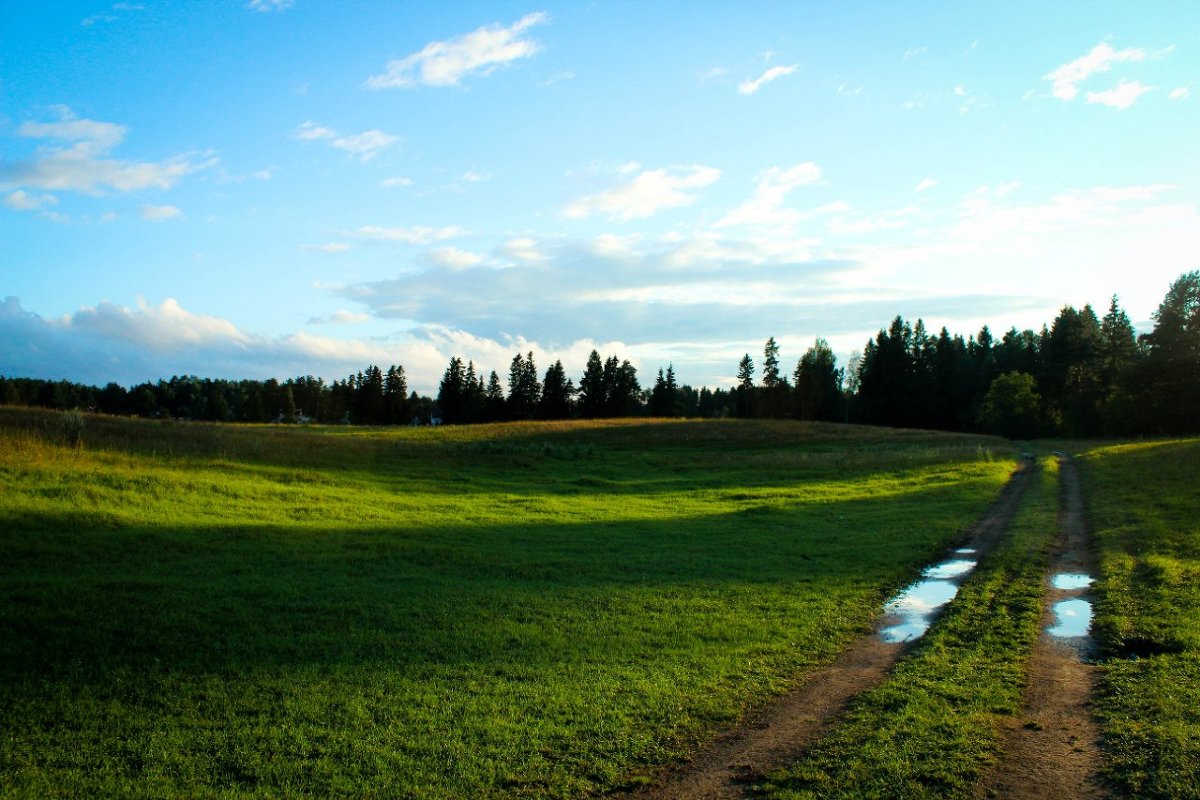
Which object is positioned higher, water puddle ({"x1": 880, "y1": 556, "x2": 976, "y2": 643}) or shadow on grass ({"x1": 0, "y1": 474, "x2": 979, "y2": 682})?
shadow on grass ({"x1": 0, "y1": 474, "x2": 979, "y2": 682})

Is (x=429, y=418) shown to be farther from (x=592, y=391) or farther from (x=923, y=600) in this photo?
(x=923, y=600)

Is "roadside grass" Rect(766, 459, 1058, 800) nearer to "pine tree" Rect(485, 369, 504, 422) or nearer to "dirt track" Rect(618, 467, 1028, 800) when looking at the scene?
"dirt track" Rect(618, 467, 1028, 800)

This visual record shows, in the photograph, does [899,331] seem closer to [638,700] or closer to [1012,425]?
[1012,425]

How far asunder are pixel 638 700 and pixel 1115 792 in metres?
4.58

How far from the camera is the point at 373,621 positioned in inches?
431

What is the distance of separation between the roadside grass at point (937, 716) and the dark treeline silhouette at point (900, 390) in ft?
271

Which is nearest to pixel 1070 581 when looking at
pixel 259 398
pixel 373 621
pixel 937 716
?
pixel 937 716

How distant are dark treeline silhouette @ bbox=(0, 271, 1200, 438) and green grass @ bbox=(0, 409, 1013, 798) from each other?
69.9 m

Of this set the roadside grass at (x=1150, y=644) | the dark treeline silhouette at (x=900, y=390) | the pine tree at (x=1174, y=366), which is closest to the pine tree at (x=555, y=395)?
the dark treeline silhouette at (x=900, y=390)

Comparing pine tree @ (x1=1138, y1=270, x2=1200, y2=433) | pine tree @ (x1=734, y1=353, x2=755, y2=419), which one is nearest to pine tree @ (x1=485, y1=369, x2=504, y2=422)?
pine tree @ (x1=734, y1=353, x2=755, y2=419)

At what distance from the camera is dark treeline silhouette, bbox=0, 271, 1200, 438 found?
79.1 meters

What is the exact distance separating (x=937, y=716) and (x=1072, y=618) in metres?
6.05

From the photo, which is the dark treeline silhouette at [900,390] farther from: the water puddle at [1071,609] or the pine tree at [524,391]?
the water puddle at [1071,609]

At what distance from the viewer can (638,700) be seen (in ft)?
27.4
